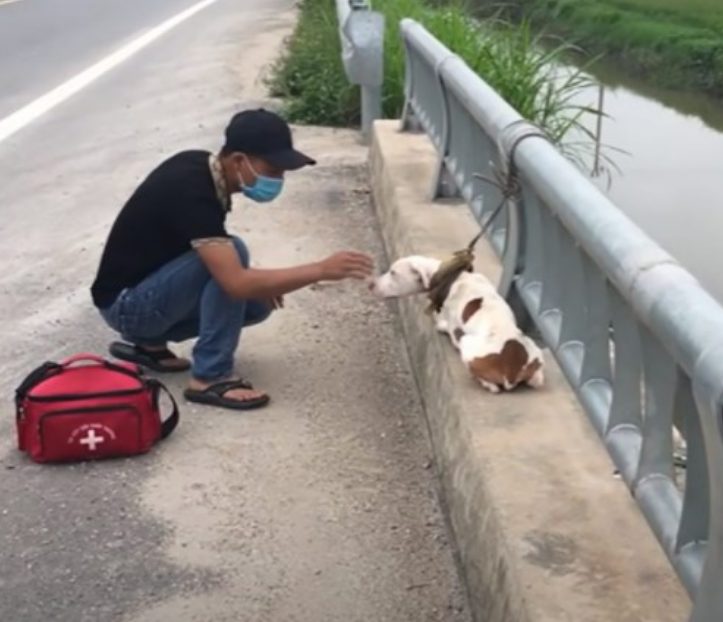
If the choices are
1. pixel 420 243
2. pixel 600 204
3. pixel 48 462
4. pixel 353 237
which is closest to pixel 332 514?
pixel 48 462

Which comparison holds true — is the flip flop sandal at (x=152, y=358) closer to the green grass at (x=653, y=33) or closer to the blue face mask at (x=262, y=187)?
the blue face mask at (x=262, y=187)

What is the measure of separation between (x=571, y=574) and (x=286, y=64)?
871 centimetres

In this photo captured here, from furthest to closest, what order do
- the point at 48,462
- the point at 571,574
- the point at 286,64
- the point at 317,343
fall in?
the point at 286,64 → the point at 317,343 → the point at 48,462 → the point at 571,574

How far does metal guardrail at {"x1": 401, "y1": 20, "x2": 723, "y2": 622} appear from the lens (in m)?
2.28

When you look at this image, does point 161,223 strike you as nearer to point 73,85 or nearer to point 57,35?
point 73,85

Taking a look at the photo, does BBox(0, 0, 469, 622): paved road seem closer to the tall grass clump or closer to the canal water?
the tall grass clump

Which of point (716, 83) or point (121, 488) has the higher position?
point (121, 488)

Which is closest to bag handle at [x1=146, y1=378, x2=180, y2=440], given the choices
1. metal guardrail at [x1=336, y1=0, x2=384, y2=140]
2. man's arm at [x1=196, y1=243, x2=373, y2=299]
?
man's arm at [x1=196, y1=243, x2=373, y2=299]

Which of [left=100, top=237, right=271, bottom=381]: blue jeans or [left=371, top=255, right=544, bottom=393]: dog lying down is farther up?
[left=371, top=255, right=544, bottom=393]: dog lying down

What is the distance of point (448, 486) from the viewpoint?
400 centimetres

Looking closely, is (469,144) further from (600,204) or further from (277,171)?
(600,204)

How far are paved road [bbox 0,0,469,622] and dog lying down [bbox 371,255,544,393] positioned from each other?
0.39 meters

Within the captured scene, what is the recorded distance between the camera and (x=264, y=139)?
15.0ft

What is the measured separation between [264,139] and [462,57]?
4.57 m
